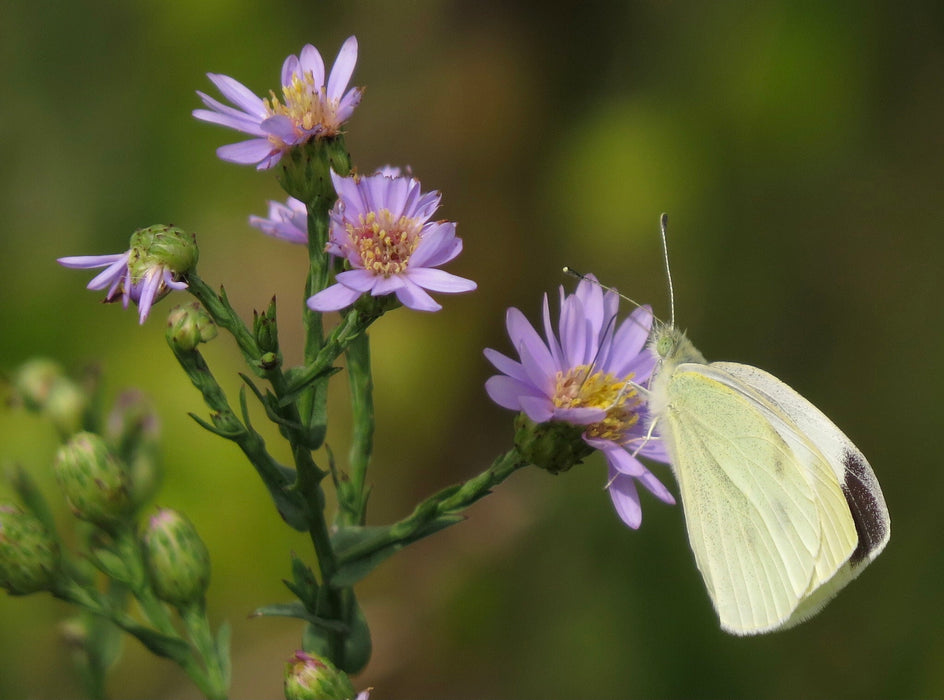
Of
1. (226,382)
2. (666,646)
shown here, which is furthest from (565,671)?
(226,382)

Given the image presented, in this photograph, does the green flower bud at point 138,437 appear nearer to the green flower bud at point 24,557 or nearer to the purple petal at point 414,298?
the green flower bud at point 24,557

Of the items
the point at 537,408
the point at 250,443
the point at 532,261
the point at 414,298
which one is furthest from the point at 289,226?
the point at 532,261

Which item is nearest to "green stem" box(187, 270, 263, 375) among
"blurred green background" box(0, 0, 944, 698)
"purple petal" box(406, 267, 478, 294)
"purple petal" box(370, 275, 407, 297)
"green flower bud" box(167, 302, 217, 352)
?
"green flower bud" box(167, 302, 217, 352)

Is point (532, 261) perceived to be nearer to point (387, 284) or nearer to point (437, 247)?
point (437, 247)

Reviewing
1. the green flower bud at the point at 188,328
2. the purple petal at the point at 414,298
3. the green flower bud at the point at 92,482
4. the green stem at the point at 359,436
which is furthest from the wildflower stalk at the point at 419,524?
the green flower bud at the point at 92,482

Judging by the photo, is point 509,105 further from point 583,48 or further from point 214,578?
point 214,578
